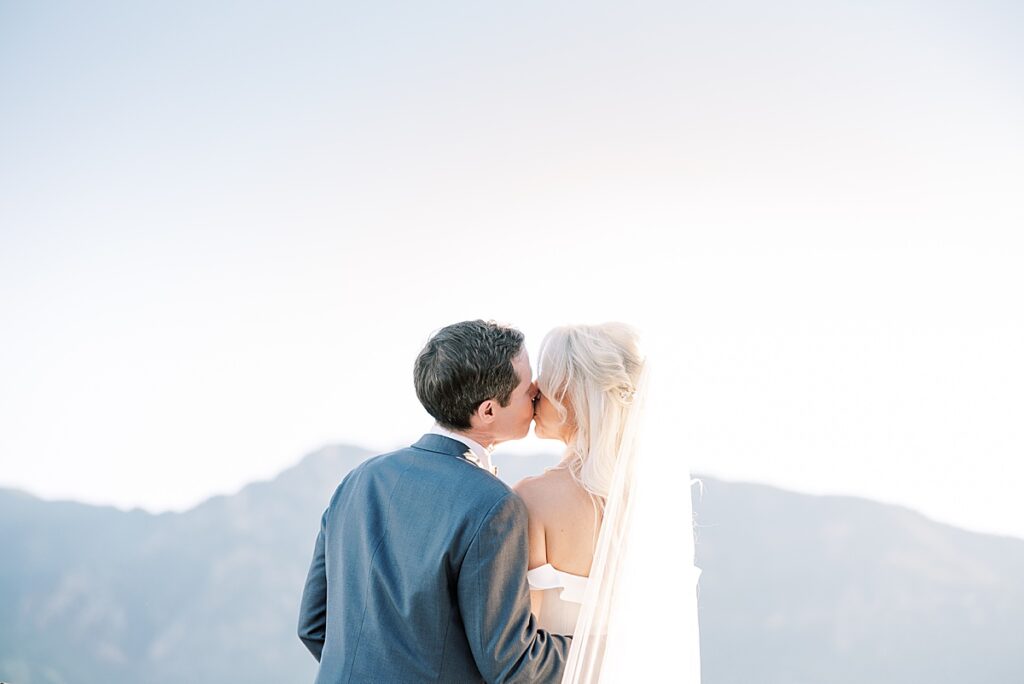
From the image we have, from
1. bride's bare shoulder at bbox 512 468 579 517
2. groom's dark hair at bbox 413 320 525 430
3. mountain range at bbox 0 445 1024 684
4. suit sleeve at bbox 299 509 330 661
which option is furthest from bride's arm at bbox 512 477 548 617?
mountain range at bbox 0 445 1024 684

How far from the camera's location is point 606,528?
183 cm

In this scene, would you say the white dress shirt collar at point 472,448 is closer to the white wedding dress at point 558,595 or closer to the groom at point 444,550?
the groom at point 444,550

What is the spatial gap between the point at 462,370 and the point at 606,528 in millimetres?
461

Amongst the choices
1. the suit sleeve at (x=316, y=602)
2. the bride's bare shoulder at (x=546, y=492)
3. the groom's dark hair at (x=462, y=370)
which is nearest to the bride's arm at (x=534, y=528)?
the bride's bare shoulder at (x=546, y=492)

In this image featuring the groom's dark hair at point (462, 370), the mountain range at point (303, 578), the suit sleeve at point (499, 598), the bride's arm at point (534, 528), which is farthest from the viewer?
the mountain range at point (303, 578)

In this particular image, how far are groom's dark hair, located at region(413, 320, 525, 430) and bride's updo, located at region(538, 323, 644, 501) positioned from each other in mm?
220

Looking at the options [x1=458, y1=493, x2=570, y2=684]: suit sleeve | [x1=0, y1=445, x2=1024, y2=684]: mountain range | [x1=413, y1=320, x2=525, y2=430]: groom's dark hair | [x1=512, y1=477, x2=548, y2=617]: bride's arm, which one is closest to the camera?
[x1=458, y1=493, x2=570, y2=684]: suit sleeve

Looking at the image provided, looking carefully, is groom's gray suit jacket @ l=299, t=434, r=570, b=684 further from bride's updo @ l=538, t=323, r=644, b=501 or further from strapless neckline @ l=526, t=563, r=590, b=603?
bride's updo @ l=538, t=323, r=644, b=501

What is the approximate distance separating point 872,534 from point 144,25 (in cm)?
506

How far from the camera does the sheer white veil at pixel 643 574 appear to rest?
1.82 metres

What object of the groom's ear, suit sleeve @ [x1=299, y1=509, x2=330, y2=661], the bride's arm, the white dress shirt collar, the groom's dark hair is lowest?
suit sleeve @ [x1=299, y1=509, x2=330, y2=661]

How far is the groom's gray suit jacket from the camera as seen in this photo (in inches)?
63.1

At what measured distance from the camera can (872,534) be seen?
4.57m

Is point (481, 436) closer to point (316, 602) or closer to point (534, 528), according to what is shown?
point (534, 528)
